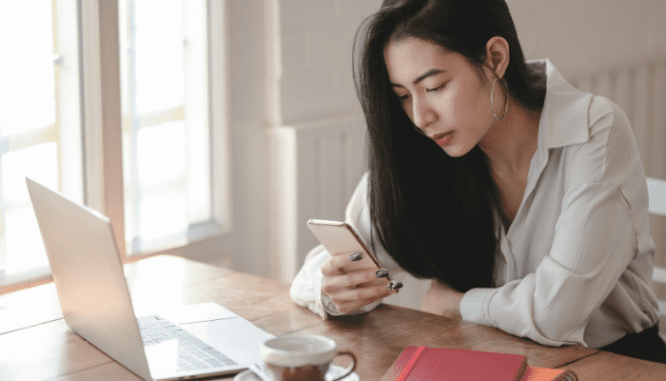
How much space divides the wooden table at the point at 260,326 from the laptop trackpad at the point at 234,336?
0.04m

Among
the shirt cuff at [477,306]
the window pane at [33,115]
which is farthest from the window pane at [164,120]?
the shirt cuff at [477,306]

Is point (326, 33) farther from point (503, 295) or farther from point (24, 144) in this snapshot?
point (503, 295)

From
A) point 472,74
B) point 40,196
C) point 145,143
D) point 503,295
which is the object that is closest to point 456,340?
point 503,295

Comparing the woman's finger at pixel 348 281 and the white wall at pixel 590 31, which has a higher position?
the white wall at pixel 590 31

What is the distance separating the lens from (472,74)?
1250mm

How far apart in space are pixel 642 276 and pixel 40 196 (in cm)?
112

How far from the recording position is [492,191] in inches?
56.9

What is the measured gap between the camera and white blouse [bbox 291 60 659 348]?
1.10 m

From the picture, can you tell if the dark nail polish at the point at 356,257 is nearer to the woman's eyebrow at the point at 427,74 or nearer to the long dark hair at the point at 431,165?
the long dark hair at the point at 431,165

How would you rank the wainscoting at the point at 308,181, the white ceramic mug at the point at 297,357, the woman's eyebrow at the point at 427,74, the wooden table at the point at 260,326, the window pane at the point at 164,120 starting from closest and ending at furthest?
1. the white ceramic mug at the point at 297,357
2. the wooden table at the point at 260,326
3. the woman's eyebrow at the point at 427,74
4. the window pane at the point at 164,120
5. the wainscoting at the point at 308,181

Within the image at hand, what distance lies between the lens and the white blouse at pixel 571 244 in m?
1.10

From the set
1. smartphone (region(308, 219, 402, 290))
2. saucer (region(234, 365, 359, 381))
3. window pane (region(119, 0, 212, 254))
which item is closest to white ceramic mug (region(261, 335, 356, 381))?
saucer (region(234, 365, 359, 381))

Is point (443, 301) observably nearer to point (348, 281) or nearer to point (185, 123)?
point (348, 281)

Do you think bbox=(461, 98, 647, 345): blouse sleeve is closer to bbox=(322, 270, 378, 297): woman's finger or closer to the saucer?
bbox=(322, 270, 378, 297): woman's finger
